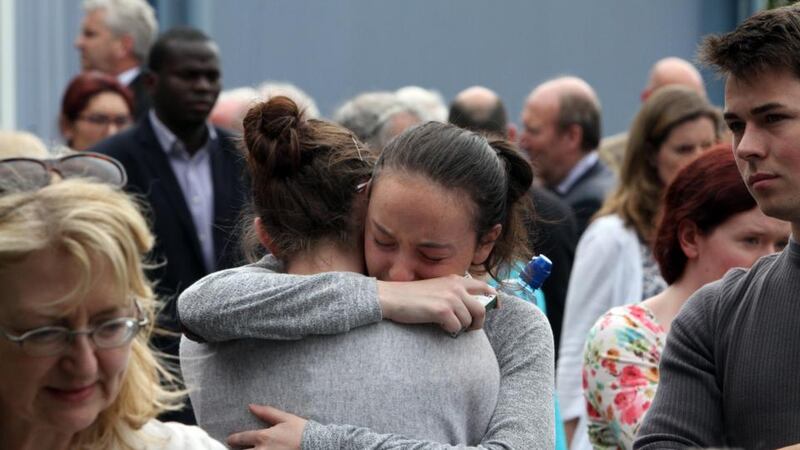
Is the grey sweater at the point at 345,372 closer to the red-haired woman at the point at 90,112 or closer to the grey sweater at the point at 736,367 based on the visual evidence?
the grey sweater at the point at 736,367

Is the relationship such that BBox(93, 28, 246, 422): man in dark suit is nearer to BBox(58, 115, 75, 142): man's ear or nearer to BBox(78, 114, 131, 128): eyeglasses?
BBox(78, 114, 131, 128): eyeglasses

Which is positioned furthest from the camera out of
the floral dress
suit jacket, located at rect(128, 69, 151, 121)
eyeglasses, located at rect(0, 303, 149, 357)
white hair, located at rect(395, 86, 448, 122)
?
suit jacket, located at rect(128, 69, 151, 121)

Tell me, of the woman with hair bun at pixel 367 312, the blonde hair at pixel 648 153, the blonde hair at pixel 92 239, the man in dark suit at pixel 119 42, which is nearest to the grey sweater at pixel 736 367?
the woman with hair bun at pixel 367 312

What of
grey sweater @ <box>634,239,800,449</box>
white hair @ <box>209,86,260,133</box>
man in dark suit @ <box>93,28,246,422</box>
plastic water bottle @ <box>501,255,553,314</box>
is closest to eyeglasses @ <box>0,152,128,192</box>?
plastic water bottle @ <box>501,255,553,314</box>

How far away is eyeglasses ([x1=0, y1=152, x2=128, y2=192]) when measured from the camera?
3.22m

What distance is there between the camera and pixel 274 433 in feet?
10.5

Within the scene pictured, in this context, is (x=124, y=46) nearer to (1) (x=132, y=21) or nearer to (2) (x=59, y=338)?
(1) (x=132, y=21)

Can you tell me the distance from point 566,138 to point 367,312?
564 cm

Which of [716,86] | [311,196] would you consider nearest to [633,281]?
[311,196]

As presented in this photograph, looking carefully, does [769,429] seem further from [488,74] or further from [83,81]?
[488,74]

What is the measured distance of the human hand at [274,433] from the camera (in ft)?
10.4

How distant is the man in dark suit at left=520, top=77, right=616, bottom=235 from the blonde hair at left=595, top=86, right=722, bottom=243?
62.5 inches

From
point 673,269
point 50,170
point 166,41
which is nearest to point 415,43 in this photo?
point 166,41

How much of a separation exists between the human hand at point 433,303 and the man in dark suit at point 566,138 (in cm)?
512
